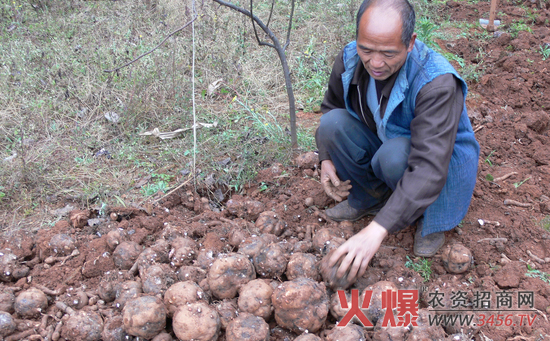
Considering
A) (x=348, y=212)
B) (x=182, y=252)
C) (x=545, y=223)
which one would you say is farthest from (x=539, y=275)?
(x=182, y=252)

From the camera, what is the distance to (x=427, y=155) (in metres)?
2.16

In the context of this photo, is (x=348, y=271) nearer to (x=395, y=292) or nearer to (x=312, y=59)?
(x=395, y=292)

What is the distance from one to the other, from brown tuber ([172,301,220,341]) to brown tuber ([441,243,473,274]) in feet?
5.11

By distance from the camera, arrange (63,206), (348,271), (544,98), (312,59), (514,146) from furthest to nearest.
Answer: (312,59), (544,98), (514,146), (63,206), (348,271)

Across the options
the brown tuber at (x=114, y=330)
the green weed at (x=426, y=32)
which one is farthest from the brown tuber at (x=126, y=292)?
the green weed at (x=426, y=32)

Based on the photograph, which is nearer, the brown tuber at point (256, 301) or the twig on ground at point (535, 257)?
the brown tuber at point (256, 301)

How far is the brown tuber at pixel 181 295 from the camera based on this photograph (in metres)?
2.26

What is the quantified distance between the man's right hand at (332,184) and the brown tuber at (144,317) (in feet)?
4.58

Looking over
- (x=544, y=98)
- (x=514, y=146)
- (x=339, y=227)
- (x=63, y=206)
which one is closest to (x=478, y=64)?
(x=544, y=98)

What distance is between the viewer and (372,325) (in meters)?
2.24

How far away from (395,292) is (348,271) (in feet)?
1.00

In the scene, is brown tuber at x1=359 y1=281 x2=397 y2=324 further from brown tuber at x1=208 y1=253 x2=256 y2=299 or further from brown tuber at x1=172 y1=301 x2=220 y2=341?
brown tuber at x1=172 y1=301 x2=220 y2=341

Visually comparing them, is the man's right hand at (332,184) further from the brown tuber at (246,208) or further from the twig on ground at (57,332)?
the twig on ground at (57,332)

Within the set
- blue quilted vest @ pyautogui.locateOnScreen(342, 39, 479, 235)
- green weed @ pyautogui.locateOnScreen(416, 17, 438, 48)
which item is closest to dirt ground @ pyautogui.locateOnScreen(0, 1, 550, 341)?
blue quilted vest @ pyautogui.locateOnScreen(342, 39, 479, 235)
